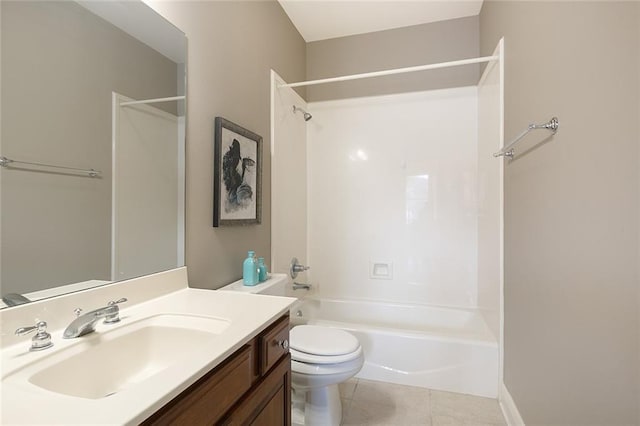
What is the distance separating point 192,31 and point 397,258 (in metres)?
2.16

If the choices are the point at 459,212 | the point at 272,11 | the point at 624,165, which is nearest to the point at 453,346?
the point at 459,212

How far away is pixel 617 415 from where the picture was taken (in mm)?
750

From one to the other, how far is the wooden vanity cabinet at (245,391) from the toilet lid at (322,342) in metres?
0.40

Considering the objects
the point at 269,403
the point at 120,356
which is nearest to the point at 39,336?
the point at 120,356

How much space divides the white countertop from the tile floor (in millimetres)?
1078

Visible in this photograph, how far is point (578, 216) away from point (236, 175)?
1.50 m

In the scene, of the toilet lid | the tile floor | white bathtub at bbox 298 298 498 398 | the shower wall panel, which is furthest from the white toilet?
the shower wall panel

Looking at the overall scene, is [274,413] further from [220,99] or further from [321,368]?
[220,99]

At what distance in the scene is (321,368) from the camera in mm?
1418

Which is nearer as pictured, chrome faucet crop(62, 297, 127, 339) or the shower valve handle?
chrome faucet crop(62, 297, 127, 339)

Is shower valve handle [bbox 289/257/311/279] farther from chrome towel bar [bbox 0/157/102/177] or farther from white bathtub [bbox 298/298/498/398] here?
chrome towel bar [bbox 0/157/102/177]

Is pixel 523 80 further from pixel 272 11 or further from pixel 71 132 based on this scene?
pixel 71 132

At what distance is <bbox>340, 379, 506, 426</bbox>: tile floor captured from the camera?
1.60 m

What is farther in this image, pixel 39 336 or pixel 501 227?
pixel 501 227
